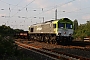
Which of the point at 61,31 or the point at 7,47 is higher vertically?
the point at 61,31

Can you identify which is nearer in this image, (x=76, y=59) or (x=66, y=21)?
(x=76, y=59)

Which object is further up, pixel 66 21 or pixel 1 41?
pixel 66 21

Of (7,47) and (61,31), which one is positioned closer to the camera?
(7,47)

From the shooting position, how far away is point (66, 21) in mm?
28609

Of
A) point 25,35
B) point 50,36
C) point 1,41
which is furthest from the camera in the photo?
point 25,35

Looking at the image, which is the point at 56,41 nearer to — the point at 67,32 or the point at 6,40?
the point at 67,32

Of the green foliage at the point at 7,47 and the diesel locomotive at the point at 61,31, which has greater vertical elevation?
the diesel locomotive at the point at 61,31

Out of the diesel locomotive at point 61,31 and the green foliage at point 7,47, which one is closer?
the green foliage at point 7,47

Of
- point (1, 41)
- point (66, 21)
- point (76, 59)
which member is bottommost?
point (76, 59)

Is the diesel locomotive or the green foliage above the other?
the diesel locomotive

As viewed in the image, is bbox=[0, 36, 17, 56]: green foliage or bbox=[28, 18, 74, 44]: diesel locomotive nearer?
bbox=[0, 36, 17, 56]: green foliage

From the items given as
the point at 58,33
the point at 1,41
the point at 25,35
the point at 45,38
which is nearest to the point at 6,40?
the point at 1,41

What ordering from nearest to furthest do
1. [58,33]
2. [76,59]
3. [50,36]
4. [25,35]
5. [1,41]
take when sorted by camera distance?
[76,59] < [1,41] < [58,33] < [50,36] < [25,35]

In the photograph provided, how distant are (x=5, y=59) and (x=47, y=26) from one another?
59.5 ft
